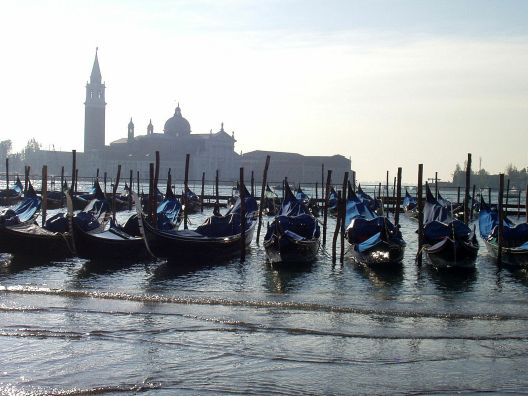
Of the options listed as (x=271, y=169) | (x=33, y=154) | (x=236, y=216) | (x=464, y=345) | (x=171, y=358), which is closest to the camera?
(x=171, y=358)

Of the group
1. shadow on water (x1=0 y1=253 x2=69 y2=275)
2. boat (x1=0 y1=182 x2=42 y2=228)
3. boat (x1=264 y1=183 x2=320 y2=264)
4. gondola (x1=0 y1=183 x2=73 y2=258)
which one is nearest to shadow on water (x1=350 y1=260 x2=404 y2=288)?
boat (x1=264 y1=183 x2=320 y2=264)

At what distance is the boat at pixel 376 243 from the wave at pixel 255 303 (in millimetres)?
4330

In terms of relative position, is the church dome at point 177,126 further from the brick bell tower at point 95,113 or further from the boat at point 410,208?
the boat at point 410,208

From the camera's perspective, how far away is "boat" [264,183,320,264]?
48.1 ft

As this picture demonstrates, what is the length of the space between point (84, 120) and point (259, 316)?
104 metres

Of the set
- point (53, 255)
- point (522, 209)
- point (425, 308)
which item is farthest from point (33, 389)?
point (522, 209)

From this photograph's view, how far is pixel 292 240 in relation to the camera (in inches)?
577

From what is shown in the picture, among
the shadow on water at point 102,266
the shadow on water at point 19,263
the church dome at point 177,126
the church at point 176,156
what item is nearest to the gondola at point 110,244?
the shadow on water at point 102,266

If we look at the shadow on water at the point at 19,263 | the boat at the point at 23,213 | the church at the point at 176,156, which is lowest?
the shadow on water at the point at 19,263

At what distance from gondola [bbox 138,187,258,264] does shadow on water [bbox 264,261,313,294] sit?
867mm

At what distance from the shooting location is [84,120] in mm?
110250

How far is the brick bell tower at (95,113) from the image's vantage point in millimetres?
106188

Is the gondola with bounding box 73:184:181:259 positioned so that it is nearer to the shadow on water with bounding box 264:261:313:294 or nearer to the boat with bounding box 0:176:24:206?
the shadow on water with bounding box 264:261:313:294

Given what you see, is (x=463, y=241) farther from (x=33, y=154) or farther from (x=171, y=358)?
(x=33, y=154)
